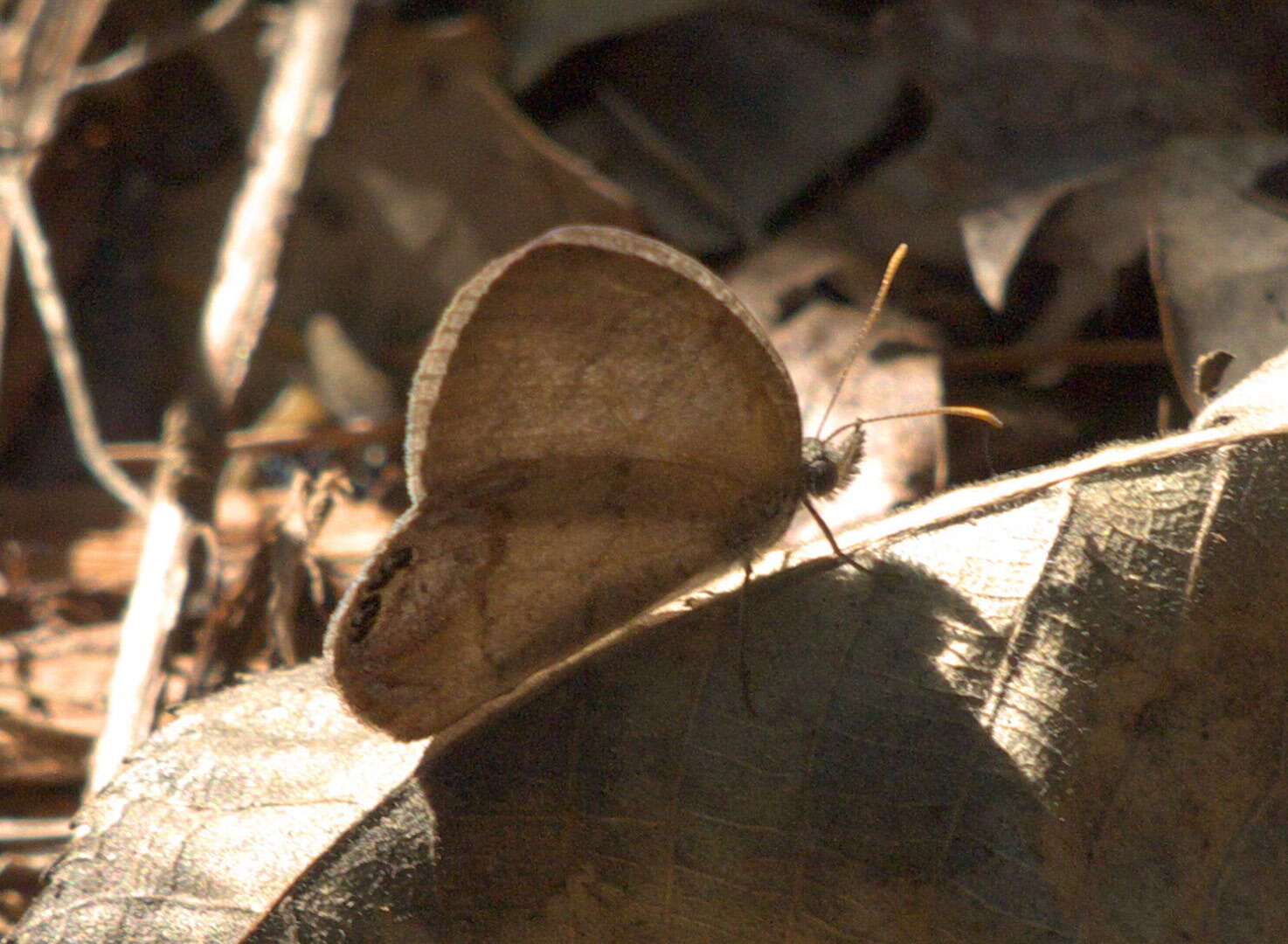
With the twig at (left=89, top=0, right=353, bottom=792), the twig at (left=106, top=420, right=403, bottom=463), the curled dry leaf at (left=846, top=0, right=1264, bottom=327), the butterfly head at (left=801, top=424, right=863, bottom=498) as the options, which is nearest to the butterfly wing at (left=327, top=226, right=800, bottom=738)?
the butterfly head at (left=801, top=424, right=863, bottom=498)

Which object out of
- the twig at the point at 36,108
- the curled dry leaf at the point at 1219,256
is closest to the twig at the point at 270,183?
the twig at the point at 36,108

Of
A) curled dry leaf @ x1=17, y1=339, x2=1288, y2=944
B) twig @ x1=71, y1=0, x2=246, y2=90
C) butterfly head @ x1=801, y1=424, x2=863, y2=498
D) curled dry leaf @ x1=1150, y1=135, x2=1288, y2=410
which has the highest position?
twig @ x1=71, y1=0, x2=246, y2=90

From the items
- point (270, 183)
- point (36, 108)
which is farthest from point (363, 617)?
point (36, 108)

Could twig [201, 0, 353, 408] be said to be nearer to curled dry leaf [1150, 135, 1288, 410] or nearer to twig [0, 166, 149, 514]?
twig [0, 166, 149, 514]

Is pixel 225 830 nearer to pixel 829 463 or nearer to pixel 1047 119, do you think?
pixel 829 463

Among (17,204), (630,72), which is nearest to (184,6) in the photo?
(17,204)

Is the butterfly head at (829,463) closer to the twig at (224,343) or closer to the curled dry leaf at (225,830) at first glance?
the curled dry leaf at (225,830)
